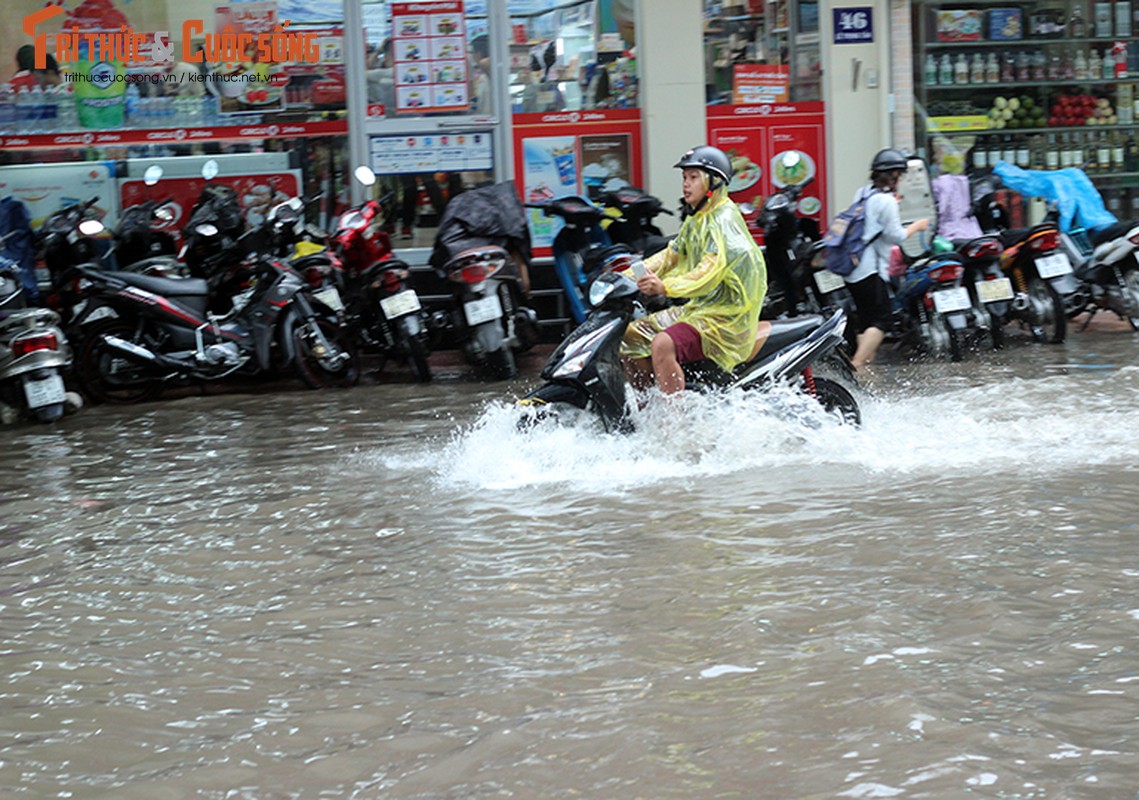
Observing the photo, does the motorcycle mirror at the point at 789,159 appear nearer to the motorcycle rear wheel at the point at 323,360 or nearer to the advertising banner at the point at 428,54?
the advertising banner at the point at 428,54

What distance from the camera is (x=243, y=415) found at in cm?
949

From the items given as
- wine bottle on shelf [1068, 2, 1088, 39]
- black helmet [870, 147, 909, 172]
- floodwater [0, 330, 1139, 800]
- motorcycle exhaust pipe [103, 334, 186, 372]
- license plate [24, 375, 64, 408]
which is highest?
wine bottle on shelf [1068, 2, 1088, 39]

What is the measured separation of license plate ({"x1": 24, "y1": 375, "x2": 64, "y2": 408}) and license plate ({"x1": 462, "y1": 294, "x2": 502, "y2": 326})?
269 cm

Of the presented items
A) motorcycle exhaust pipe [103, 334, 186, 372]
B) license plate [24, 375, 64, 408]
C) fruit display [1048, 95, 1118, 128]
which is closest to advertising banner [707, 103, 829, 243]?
fruit display [1048, 95, 1118, 128]

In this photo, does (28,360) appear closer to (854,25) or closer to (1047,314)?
(1047,314)

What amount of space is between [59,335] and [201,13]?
390 cm

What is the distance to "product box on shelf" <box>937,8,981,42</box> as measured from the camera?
13289 millimetres

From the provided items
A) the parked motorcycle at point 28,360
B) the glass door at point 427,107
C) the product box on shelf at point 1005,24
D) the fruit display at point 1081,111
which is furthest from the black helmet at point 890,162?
the parked motorcycle at point 28,360

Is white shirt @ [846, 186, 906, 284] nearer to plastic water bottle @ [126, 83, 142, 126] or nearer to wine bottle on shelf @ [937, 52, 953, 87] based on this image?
wine bottle on shelf @ [937, 52, 953, 87]

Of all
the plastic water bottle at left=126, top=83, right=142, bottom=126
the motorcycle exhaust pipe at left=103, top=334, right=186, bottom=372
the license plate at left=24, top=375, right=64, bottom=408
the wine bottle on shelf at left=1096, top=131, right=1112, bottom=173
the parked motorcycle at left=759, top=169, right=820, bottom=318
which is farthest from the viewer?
the wine bottle on shelf at left=1096, top=131, right=1112, bottom=173

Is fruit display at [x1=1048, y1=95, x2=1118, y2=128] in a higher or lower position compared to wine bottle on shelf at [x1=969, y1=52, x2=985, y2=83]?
lower

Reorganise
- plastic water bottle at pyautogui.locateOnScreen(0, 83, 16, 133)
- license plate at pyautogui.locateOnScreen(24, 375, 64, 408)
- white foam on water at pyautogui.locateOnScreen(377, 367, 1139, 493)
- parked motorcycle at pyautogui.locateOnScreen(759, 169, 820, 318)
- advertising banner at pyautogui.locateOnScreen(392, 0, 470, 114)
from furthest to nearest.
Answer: advertising banner at pyautogui.locateOnScreen(392, 0, 470, 114)
plastic water bottle at pyautogui.locateOnScreen(0, 83, 16, 133)
parked motorcycle at pyautogui.locateOnScreen(759, 169, 820, 318)
license plate at pyautogui.locateOnScreen(24, 375, 64, 408)
white foam on water at pyautogui.locateOnScreen(377, 367, 1139, 493)

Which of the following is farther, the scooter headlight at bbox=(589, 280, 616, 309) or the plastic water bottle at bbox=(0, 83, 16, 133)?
the plastic water bottle at bbox=(0, 83, 16, 133)

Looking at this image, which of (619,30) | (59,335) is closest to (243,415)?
(59,335)
